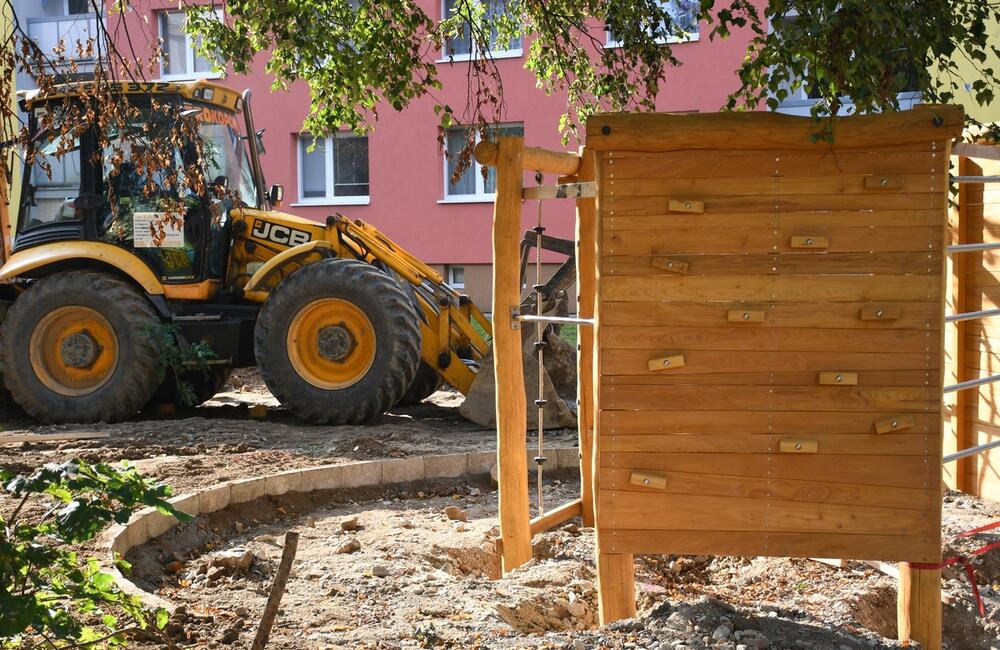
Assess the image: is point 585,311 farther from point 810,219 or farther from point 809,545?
point 809,545

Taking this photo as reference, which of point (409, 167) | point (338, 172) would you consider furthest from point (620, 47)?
point (338, 172)

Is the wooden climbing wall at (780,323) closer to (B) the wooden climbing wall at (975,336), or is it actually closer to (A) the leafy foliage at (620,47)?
(A) the leafy foliage at (620,47)

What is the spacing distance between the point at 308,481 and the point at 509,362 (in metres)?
2.67

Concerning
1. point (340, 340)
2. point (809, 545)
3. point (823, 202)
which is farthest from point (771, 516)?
point (340, 340)

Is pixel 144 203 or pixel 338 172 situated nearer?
pixel 144 203

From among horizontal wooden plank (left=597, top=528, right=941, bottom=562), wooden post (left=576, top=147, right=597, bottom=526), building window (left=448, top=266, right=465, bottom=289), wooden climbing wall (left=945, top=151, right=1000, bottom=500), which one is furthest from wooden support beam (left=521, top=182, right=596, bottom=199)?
building window (left=448, top=266, right=465, bottom=289)

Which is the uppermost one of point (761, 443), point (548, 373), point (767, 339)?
point (767, 339)

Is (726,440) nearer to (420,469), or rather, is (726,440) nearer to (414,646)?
(414,646)

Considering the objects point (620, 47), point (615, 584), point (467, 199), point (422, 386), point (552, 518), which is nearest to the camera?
point (615, 584)

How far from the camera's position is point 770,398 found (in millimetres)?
4273

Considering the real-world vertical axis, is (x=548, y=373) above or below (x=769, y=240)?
below

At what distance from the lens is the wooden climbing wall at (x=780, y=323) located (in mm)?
4227

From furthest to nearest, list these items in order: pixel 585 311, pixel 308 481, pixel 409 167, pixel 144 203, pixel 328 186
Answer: pixel 328 186 < pixel 409 167 < pixel 144 203 < pixel 308 481 < pixel 585 311

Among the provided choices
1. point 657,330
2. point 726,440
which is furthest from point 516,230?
point 726,440
